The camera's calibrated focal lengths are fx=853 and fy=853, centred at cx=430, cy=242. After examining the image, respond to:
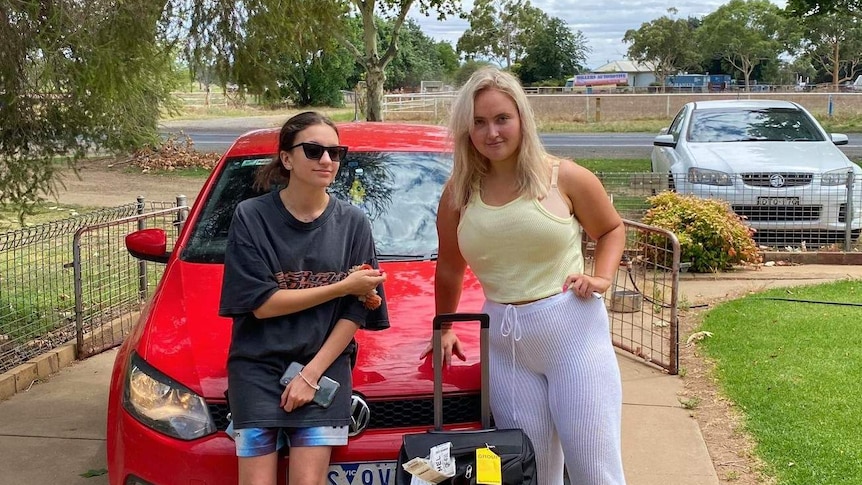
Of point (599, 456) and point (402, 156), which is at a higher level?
point (402, 156)

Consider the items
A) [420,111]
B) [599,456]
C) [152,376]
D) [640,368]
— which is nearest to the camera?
[599,456]

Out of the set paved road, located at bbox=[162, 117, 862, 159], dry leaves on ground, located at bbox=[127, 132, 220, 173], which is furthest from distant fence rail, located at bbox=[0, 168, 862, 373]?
dry leaves on ground, located at bbox=[127, 132, 220, 173]

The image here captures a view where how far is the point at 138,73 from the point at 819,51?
7389 centimetres

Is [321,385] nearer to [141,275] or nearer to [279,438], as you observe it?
[279,438]

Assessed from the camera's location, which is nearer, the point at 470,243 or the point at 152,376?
the point at 470,243

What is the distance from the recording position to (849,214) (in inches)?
344

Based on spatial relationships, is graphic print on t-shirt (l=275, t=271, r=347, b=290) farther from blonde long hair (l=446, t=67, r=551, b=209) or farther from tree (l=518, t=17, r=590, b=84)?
tree (l=518, t=17, r=590, b=84)

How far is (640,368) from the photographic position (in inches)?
231

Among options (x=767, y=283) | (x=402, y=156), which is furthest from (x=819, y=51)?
(x=402, y=156)

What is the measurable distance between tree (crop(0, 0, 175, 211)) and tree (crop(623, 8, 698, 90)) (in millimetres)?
66600

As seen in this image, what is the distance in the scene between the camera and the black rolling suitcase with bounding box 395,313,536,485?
8.45 ft

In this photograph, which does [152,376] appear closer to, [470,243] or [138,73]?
[470,243]

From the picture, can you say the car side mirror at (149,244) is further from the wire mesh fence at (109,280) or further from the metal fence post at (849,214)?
the metal fence post at (849,214)

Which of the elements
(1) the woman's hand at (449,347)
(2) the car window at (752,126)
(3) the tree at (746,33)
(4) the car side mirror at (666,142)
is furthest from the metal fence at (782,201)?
(3) the tree at (746,33)
